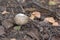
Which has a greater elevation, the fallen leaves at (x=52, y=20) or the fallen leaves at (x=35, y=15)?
the fallen leaves at (x=35, y=15)

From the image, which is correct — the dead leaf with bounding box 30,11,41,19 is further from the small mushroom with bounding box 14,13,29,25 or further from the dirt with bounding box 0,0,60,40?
the small mushroom with bounding box 14,13,29,25

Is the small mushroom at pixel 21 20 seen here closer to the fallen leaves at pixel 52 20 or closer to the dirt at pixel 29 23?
the dirt at pixel 29 23

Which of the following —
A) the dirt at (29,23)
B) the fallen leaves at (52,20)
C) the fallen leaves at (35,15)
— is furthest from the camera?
the fallen leaves at (35,15)

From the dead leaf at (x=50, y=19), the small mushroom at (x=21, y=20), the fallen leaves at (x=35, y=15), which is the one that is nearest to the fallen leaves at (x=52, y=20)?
the dead leaf at (x=50, y=19)

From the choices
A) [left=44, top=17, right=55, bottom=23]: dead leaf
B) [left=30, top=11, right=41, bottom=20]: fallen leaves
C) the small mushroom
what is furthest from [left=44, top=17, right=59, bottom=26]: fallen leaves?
the small mushroom

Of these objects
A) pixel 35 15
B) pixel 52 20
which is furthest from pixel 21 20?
pixel 52 20

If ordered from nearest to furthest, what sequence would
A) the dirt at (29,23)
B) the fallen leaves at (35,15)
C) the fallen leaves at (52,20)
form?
the dirt at (29,23) → the fallen leaves at (52,20) → the fallen leaves at (35,15)

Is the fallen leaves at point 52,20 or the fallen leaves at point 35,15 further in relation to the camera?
the fallen leaves at point 35,15

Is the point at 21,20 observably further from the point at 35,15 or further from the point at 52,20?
the point at 52,20

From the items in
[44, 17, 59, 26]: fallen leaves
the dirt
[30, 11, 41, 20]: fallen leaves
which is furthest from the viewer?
[30, 11, 41, 20]: fallen leaves
